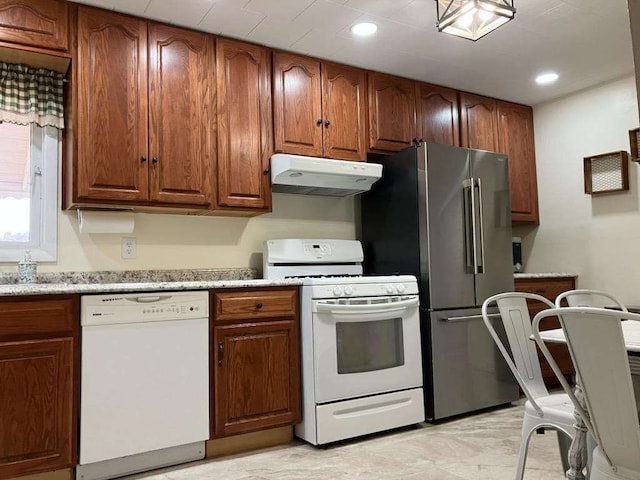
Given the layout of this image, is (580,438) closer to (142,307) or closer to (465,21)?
(465,21)

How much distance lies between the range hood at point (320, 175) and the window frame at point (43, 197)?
123cm

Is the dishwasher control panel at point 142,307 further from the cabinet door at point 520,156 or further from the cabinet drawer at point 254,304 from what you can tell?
the cabinet door at point 520,156

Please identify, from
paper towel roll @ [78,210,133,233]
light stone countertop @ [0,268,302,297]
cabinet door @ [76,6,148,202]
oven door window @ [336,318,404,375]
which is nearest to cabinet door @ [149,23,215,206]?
cabinet door @ [76,6,148,202]

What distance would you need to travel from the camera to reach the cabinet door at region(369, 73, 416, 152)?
363 cm

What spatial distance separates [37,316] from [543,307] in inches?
132

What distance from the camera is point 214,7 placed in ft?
9.06

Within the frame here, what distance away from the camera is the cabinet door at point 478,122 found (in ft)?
13.4

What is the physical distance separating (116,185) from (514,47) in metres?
2.59

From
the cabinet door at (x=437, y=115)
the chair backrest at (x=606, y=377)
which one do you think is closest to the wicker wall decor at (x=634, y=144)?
the cabinet door at (x=437, y=115)

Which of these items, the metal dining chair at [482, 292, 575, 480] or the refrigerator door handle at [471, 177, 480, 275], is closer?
the metal dining chair at [482, 292, 575, 480]

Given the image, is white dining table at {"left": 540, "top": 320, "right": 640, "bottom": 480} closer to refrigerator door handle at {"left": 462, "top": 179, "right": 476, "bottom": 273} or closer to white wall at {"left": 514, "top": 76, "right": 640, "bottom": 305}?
refrigerator door handle at {"left": 462, "top": 179, "right": 476, "bottom": 273}

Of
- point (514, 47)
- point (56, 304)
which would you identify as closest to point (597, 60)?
point (514, 47)

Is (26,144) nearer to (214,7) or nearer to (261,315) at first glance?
(214,7)

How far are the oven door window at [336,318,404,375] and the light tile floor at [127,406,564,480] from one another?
0.40 m
